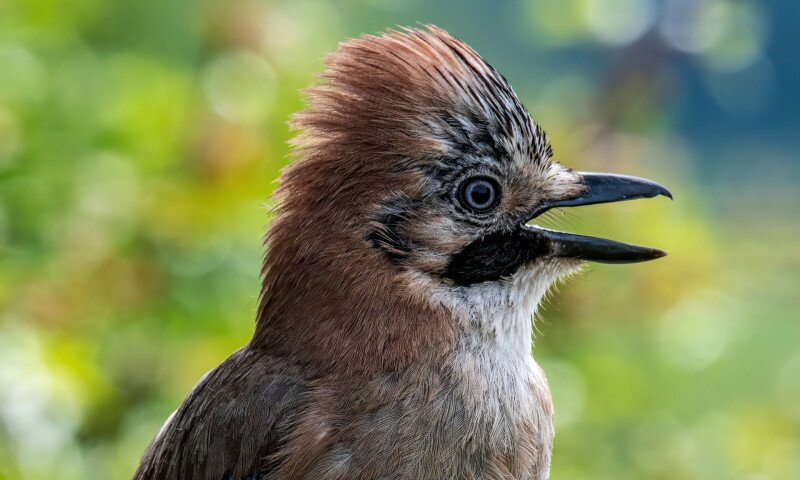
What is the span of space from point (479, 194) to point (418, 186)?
218 millimetres

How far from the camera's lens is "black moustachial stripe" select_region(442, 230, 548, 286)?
3.52 meters

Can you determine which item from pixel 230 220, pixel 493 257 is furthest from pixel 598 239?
pixel 230 220

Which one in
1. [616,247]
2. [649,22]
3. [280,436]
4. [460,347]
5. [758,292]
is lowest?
[280,436]

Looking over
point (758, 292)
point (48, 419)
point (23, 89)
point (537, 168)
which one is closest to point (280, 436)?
point (537, 168)

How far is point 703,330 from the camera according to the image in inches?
247

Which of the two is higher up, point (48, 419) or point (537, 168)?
point (537, 168)

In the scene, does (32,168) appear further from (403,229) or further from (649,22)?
(649,22)

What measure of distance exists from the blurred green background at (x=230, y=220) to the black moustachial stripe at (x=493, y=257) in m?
1.50

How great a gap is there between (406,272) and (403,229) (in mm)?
134

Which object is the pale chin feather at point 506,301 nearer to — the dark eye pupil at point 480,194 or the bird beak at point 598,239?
the bird beak at point 598,239

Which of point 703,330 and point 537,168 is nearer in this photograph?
point 537,168

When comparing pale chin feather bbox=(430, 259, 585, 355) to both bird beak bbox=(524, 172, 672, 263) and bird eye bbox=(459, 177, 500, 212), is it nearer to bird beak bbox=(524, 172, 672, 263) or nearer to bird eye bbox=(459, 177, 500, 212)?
bird beak bbox=(524, 172, 672, 263)

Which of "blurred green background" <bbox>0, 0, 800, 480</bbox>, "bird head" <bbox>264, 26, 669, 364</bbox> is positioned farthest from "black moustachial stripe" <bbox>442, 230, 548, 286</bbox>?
"blurred green background" <bbox>0, 0, 800, 480</bbox>

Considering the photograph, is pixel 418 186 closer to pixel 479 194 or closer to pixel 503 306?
pixel 479 194
